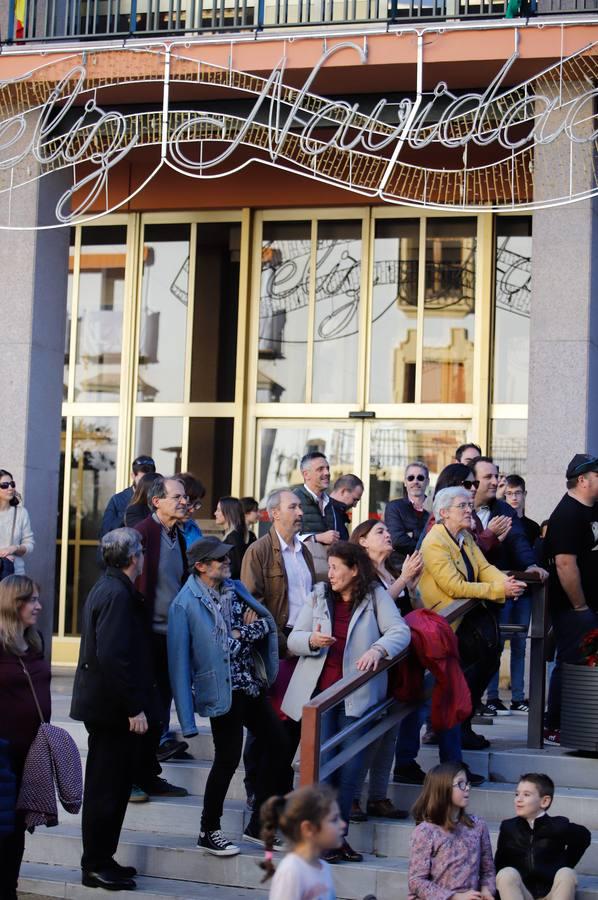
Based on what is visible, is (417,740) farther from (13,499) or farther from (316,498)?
(13,499)

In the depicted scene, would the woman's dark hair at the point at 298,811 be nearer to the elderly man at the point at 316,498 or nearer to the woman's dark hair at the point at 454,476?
the woman's dark hair at the point at 454,476

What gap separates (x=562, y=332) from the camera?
1132 centimetres

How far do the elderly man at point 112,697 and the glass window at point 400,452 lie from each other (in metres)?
6.46

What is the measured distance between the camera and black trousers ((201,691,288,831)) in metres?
7.79

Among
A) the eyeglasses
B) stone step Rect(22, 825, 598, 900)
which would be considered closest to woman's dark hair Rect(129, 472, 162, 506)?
stone step Rect(22, 825, 598, 900)

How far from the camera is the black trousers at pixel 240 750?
779 centimetres

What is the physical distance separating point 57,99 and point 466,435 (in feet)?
16.0

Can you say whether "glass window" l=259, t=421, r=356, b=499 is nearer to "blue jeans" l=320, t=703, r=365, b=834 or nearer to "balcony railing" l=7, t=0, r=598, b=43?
"balcony railing" l=7, t=0, r=598, b=43

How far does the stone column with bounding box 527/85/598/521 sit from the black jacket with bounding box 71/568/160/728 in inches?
177

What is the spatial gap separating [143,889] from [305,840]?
327cm

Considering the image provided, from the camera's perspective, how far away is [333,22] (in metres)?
11.8

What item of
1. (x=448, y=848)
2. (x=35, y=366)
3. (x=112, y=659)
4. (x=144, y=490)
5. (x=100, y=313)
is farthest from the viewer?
(x=100, y=313)

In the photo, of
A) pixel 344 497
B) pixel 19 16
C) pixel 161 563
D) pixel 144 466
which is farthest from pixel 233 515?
pixel 19 16

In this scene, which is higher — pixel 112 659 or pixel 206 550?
pixel 206 550
